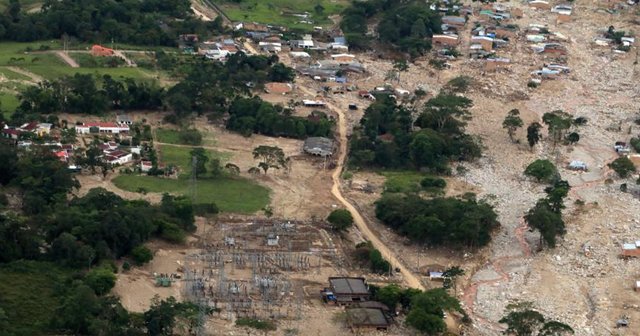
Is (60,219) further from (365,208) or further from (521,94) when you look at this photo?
(521,94)

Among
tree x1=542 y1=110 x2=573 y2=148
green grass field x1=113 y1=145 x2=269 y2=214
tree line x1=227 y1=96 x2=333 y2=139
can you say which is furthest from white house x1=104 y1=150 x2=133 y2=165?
tree x1=542 y1=110 x2=573 y2=148

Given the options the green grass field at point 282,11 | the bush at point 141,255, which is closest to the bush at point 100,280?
the bush at point 141,255

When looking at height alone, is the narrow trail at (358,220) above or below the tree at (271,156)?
below

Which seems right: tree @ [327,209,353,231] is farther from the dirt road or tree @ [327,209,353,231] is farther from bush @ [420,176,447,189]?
the dirt road

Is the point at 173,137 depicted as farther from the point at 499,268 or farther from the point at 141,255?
the point at 499,268

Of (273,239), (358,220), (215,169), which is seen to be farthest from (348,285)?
(215,169)

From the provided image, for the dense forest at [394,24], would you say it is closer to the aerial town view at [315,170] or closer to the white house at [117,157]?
the aerial town view at [315,170]
